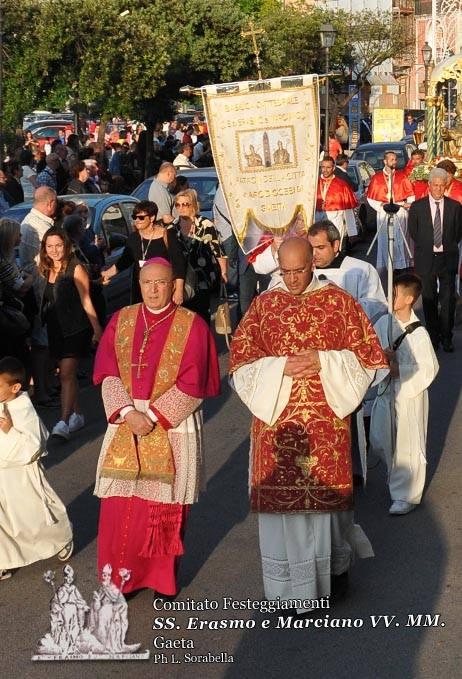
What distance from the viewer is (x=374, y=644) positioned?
6.28m

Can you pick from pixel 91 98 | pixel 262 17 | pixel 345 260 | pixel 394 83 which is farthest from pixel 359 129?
pixel 345 260

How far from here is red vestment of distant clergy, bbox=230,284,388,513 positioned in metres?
6.46

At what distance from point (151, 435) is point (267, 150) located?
3670 mm

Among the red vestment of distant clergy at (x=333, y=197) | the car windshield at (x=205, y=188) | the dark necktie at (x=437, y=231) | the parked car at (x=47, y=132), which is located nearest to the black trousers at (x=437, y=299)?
the dark necktie at (x=437, y=231)

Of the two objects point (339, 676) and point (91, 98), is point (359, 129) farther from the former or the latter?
point (339, 676)

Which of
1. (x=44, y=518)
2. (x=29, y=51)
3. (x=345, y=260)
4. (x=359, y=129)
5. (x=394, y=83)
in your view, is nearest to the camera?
(x=44, y=518)

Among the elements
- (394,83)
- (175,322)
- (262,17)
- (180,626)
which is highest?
(175,322)

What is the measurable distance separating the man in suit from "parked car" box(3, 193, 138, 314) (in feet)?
11.2

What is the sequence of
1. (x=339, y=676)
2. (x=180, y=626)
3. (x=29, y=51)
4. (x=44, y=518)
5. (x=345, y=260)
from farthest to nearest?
(x=29, y=51) → (x=345, y=260) → (x=44, y=518) → (x=180, y=626) → (x=339, y=676)

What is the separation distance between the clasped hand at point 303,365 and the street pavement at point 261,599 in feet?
3.97

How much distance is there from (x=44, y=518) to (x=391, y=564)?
6.32 ft

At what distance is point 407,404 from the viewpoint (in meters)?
8.61

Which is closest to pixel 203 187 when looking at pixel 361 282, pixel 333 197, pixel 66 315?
pixel 333 197

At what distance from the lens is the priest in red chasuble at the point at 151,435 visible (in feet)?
22.3
